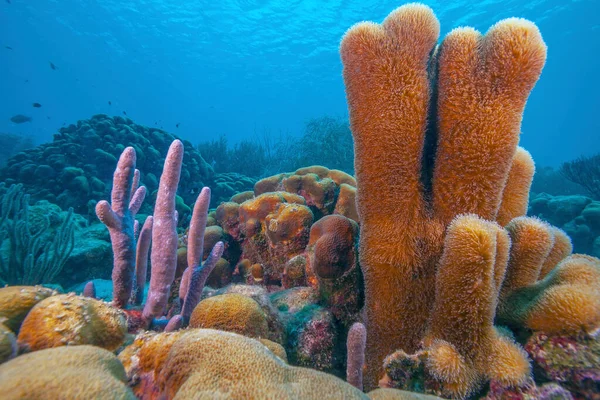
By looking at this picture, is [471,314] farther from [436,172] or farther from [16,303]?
[16,303]

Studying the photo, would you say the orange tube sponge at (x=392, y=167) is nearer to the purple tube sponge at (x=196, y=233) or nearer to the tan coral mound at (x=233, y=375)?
the tan coral mound at (x=233, y=375)

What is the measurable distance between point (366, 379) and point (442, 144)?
181cm

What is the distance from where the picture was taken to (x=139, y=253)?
2.56m

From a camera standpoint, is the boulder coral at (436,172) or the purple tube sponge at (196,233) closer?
the boulder coral at (436,172)

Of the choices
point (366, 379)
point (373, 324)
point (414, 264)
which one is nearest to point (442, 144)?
point (414, 264)

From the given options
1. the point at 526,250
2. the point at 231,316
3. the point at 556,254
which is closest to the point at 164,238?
the point at 231,316

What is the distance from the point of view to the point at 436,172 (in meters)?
1.93

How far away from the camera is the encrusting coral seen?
1612mm

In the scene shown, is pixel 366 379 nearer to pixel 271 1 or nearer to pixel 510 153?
pixel 510 153

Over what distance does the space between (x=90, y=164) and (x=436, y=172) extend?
9.85 metres

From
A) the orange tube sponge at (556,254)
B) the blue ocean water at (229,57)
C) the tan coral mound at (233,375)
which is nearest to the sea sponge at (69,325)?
the tan coral mound at (233,375)

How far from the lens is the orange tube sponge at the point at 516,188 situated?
2.24 meters

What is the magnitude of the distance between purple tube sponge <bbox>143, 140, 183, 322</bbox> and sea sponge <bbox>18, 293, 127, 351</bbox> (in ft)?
1.81

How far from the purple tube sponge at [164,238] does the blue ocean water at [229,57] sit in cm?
1494
